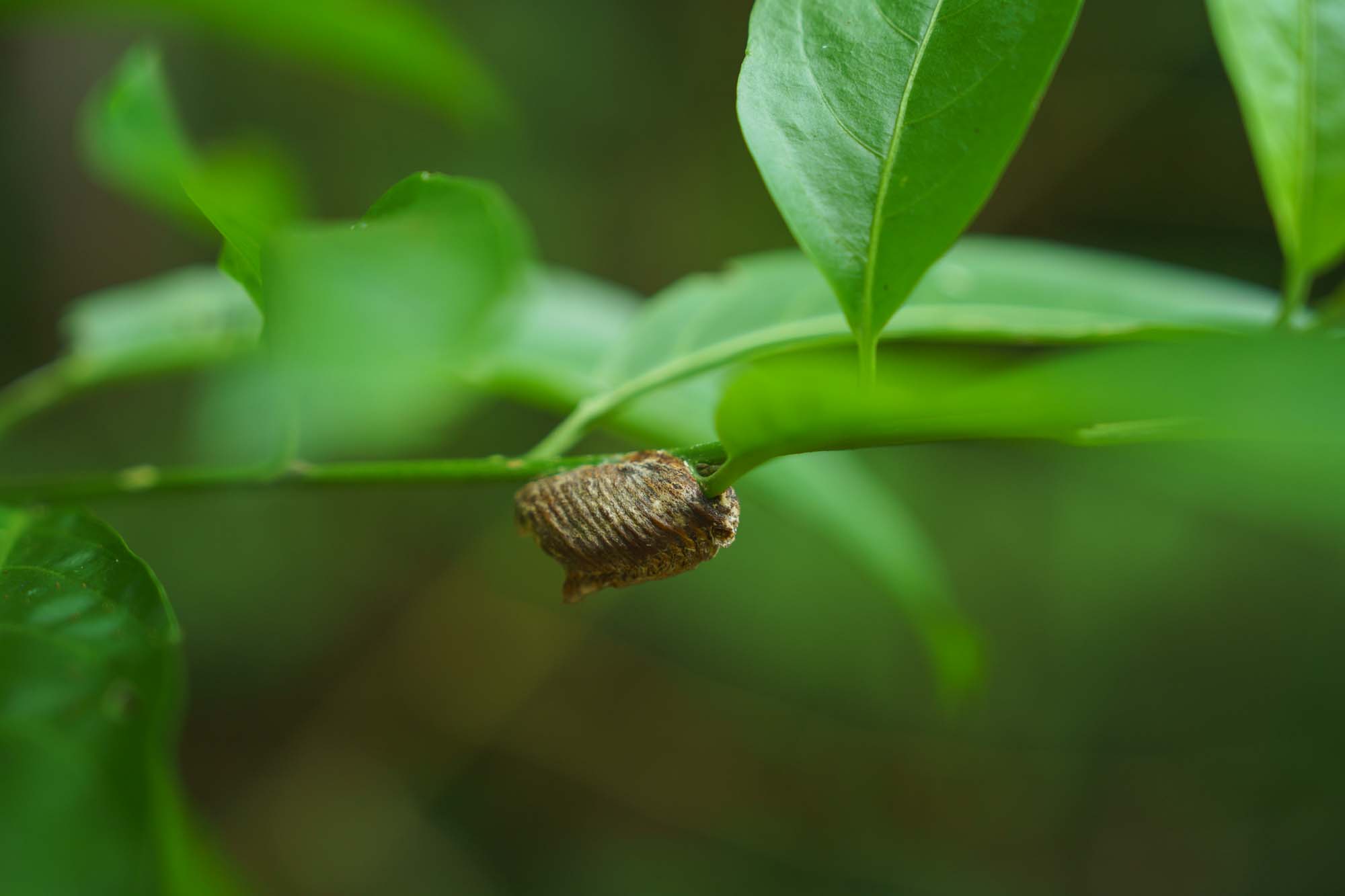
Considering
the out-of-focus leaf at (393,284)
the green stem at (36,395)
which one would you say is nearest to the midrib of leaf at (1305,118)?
the out-of-focus leaf at (393,284)

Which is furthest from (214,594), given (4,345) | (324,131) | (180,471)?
(180,471)

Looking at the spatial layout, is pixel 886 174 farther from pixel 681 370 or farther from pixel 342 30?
pixel 342 30

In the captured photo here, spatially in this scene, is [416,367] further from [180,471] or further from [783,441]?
[180,471]

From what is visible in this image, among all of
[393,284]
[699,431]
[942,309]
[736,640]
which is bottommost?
[736,640]

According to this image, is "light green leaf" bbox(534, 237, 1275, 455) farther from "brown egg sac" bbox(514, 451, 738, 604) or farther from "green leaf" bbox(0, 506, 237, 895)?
"green leaf" bbox(0, 506, 237, 895)

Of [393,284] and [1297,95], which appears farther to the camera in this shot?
[1297,95]

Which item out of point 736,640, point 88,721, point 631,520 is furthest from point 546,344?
point 736,640

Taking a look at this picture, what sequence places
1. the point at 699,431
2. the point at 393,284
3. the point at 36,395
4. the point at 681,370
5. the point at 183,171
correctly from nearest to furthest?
the point at 393,284 < the point at 183,171 < the point at 681,370 < the point at 699,431 < the point at 36,395

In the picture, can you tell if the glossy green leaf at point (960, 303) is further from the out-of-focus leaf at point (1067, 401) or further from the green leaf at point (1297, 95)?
the out-of-focus leaf at point (1067, 401)
